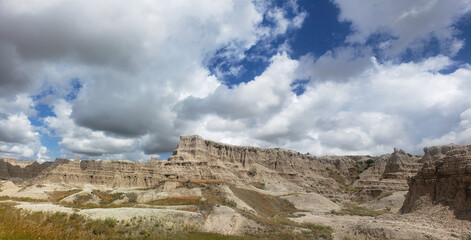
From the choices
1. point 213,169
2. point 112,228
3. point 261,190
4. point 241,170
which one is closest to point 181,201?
point 112,228

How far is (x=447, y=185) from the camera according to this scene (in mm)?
26359

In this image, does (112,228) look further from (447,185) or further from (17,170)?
(17,170)

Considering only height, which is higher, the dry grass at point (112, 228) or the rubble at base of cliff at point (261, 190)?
the rubble at base of cliff at point (261, 190)

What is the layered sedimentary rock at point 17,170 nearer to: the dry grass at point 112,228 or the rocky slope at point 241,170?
the rocky slope at point 241,170

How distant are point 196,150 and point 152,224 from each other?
2589 inches

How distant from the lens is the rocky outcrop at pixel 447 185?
23797 millimetres

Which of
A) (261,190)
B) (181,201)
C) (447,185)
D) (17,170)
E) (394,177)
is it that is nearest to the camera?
(447,185)

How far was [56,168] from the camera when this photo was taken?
80562 mm

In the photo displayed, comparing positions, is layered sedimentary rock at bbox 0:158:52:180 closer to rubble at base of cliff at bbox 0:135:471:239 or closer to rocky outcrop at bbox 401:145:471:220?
rubble at base of cliff at bbox 0:135:471:239

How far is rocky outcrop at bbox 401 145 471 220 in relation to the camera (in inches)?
937

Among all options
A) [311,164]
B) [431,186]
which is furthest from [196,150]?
[431,186]

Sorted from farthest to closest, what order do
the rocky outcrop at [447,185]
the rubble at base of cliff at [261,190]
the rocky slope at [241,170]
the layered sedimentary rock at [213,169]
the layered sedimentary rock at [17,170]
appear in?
the layered sedimentary rock at [17,170] < the layered sedimentary rock at [213,169] < the rocky slope at [241,170] < the rocky outcrop at [447,185] < the rubble at base of cliff at [261,190]

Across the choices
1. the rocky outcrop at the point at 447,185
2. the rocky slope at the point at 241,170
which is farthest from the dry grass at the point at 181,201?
the rocky slope at the point at 241,170

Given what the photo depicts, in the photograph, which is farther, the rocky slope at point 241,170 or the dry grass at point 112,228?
the rocky slope at point 241,170
